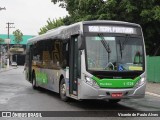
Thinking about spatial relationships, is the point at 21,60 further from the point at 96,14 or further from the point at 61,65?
the point at 61,65

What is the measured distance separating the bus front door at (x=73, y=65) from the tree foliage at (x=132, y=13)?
16555mm

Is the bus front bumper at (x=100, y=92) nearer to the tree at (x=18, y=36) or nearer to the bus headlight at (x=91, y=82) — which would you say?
the bus headlight at (x=91, y=82)

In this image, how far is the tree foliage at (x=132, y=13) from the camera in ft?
104

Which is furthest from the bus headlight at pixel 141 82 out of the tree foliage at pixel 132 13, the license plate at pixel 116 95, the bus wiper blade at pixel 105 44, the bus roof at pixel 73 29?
the tree foliage at pixel 132 13

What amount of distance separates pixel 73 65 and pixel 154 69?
15115mm

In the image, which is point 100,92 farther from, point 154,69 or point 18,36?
→ point 18,36

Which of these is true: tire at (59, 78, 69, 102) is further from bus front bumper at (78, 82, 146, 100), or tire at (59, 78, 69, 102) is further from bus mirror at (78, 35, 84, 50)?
bus mirror at (78, 35, 84, 50)

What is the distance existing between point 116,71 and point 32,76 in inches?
418

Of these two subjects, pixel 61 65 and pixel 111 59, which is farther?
pixel 61 65

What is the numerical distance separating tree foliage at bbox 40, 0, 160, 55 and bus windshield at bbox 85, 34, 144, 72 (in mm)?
16941

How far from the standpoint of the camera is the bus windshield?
45.4ft

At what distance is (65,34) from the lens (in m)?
16.2

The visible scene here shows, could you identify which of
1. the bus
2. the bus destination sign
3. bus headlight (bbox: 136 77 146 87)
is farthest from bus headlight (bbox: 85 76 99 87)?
the bus destination sign

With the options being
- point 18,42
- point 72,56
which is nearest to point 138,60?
point 72,56
